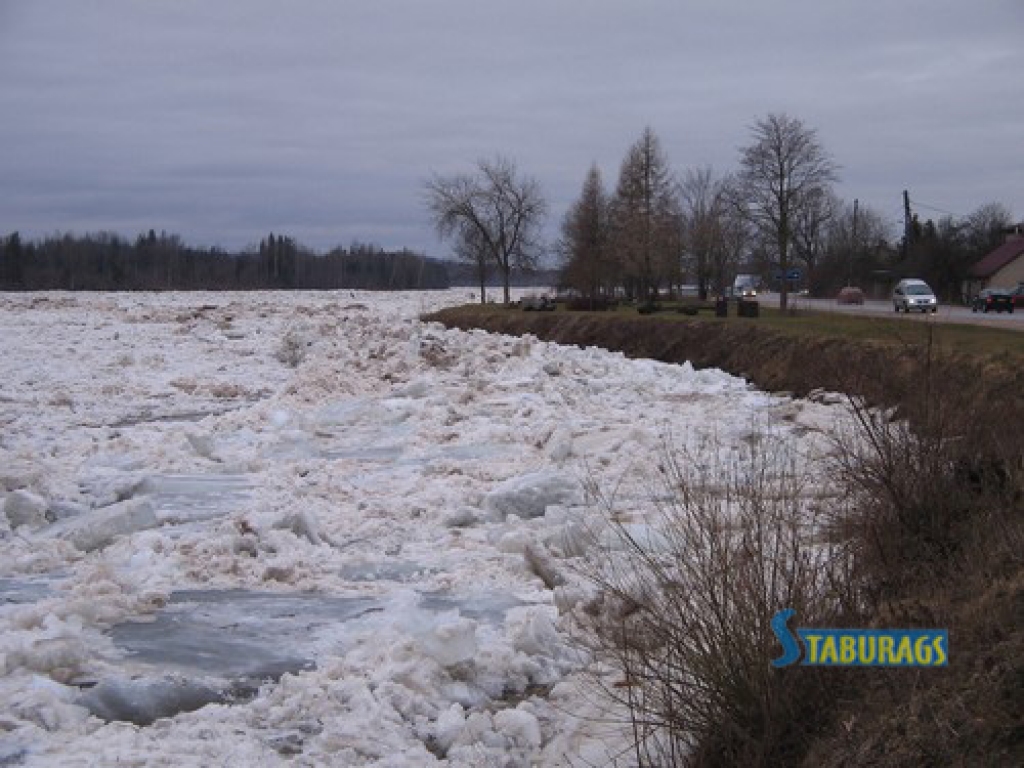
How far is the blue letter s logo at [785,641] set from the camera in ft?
12.6

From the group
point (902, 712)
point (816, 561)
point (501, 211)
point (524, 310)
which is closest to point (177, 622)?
point (816, 561)

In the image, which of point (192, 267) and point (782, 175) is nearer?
point (782, 175)

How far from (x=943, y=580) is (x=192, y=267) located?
14185 centimetres

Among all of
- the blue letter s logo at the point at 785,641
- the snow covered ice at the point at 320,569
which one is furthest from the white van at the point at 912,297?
the blue letter s logo at the point at 785,641

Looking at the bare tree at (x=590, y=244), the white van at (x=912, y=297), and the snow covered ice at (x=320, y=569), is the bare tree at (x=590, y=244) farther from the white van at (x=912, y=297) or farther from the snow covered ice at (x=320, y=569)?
the snow covered ice at (x=320, y=569)

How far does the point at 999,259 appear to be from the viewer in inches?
2202

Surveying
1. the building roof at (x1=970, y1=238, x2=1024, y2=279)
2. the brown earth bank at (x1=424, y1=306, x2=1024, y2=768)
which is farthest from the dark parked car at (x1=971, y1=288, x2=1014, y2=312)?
the brown earth bank at (x1=424, y1=306, x2=1024, y2=768)

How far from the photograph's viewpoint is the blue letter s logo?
3.84m

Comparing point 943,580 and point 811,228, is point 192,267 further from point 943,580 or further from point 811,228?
point 943,580

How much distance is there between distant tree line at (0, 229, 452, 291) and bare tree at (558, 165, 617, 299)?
70.7 meters

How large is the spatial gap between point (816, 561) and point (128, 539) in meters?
6.40

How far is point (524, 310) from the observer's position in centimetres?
4578

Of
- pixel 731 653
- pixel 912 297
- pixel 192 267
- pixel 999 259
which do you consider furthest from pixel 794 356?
pixel 192 267

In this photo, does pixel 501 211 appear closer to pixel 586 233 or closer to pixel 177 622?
pixel 586 233
